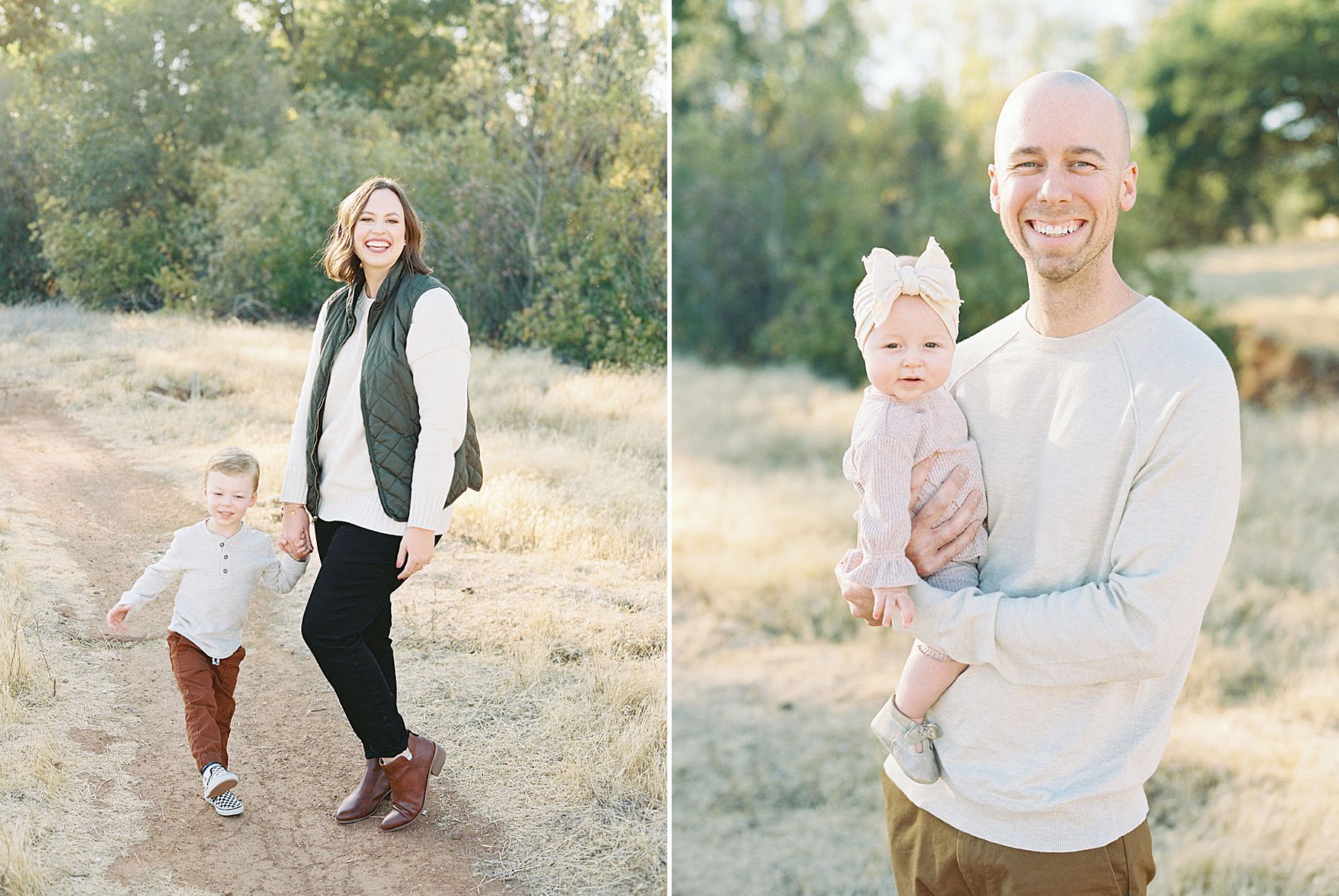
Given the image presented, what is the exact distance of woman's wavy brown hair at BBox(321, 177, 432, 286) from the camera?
8.89ft

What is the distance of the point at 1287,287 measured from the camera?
1064cm

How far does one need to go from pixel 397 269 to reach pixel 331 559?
25.5 inches

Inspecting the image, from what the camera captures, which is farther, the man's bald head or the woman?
the woman

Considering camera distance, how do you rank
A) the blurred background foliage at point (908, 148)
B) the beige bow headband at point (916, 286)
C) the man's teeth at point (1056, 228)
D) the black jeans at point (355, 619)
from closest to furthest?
the man's teeth at point (1056, 228) → the beige bow headband at point (916, 286) → the black jeans at point (355, 619) → the blurred background foliage at point (908, 148)

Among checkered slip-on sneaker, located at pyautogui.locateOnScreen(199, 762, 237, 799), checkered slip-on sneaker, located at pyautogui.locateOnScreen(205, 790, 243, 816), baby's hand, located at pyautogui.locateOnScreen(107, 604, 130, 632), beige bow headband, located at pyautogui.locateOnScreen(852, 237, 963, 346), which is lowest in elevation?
checkered slip-on sneaker, located at pyautogui.locateOnScreen(205, 790, 243, 816)

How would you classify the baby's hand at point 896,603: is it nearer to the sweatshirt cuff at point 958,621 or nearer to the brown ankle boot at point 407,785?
the sweatshirt cuff at point 958,621

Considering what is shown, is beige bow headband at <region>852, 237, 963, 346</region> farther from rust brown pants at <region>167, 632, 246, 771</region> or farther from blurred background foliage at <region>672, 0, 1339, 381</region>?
blurred background foliage at <region>672, 0, 1339, 381</region>

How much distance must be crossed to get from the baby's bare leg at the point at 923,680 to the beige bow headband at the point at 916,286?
483 millimetres

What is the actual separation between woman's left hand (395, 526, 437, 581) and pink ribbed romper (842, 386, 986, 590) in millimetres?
1135

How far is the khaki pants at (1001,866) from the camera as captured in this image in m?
1.74

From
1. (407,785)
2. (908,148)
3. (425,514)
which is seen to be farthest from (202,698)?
(908,148)

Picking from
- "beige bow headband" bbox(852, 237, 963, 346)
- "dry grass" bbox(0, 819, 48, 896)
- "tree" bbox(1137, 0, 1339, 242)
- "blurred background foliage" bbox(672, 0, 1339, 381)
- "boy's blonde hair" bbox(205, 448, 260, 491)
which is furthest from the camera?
"blurred background foliage" bbox(672, 0, 1339, 381)

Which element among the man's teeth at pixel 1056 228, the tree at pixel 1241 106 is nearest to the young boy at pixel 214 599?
the man's teeth at pixel 1056 228

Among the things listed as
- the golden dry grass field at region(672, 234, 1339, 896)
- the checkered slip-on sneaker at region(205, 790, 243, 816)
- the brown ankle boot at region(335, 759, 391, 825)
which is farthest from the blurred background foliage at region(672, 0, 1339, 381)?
the checkered slip-on sneaker at region(205, 790, 243, 816)
